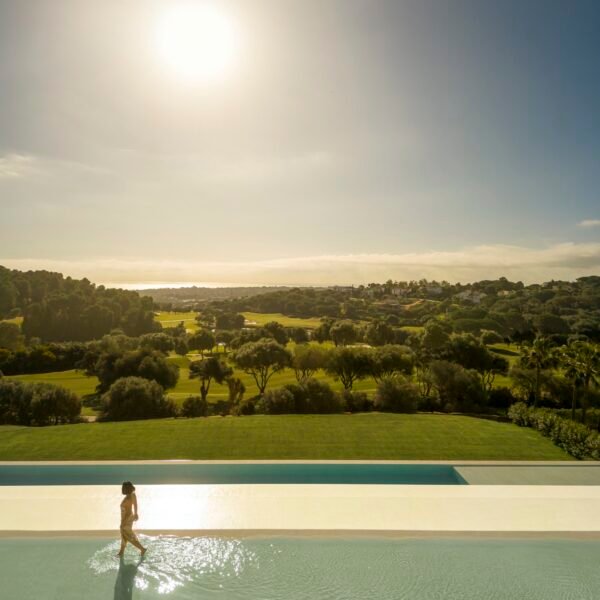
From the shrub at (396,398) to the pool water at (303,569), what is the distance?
17.3 meters

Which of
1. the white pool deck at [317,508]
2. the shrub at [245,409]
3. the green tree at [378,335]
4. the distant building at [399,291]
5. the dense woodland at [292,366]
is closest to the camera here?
the white pool deck at [317,508]

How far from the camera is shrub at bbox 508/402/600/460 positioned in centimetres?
1655

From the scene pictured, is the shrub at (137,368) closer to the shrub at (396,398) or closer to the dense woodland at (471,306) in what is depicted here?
the shrub at (396,398)

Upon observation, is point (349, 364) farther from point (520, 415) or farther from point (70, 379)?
point (70, 379)

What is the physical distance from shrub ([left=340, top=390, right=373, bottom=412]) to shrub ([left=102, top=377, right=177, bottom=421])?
952 centimetres

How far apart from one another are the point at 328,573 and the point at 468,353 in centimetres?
3083

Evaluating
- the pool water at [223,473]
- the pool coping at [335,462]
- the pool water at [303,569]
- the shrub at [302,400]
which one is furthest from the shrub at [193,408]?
the pool water at [303,569]

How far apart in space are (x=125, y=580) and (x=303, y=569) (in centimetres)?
296

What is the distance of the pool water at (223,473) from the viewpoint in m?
13.6

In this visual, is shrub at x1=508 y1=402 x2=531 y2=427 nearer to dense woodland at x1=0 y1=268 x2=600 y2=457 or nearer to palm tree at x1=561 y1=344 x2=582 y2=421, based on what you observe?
dense woodland at x1=0 y1=268 x2=600 y2=457

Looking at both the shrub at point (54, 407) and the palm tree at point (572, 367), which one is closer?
the palm tree at point (572, 367)

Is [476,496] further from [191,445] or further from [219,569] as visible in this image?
[191,445]

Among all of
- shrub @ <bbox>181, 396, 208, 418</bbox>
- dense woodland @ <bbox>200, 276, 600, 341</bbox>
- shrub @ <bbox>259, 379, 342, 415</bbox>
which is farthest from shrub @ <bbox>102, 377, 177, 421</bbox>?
dense woodland @ <bbox>200, 276, 600, 341</bbox>

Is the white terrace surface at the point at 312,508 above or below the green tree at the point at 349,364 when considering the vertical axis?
above
